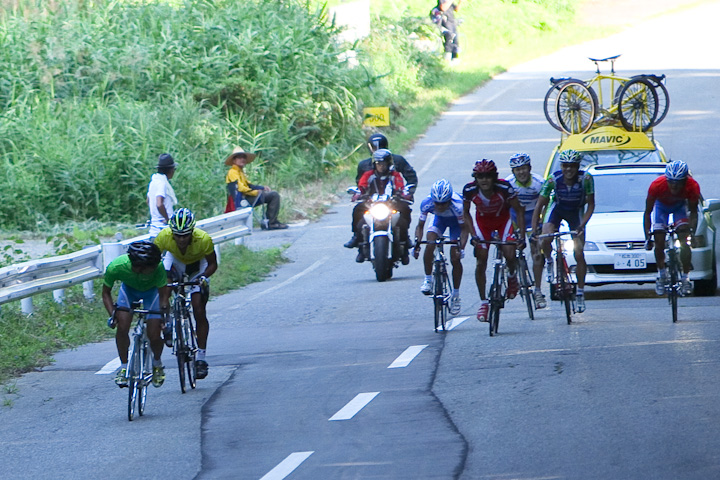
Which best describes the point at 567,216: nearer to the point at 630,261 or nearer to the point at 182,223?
the point at 630,261

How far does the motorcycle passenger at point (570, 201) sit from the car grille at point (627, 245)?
53.9 inches

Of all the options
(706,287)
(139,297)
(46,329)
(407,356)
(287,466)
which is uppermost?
(139,297)

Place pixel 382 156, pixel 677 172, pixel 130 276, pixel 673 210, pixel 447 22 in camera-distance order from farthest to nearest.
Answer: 1. pixel 447 22
2. pixel 382 156
3. pixel 673 210
4. pixel 677 172
5. pixel 130 276

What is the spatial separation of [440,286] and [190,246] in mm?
3143

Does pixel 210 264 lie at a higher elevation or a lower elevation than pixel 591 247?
higher

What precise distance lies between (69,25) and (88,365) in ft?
70.0

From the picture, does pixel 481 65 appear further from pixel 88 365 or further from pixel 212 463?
pixel 212 463

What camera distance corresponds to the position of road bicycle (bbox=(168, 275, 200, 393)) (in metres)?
10.9

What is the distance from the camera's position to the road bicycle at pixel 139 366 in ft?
32.5

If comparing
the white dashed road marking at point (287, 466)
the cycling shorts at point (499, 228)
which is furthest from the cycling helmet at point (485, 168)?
the white dashed road marking at point (287, 466)

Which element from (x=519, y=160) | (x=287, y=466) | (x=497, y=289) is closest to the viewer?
(x=287, y=466)

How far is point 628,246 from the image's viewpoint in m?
15.2

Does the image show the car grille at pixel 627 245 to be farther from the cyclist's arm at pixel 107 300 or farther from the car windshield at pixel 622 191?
the cyclist's arm at pixel 107 300

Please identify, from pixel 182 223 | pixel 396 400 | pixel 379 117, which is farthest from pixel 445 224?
pixel 379 117
